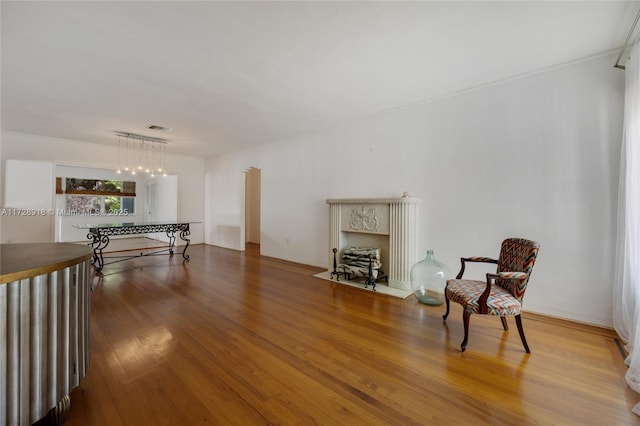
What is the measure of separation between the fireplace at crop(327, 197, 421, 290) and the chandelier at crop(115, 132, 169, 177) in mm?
4552

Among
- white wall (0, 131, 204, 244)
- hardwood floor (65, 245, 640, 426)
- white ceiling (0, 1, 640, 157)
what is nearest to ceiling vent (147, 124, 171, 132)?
white ceiling (0, 1, 640, 157)

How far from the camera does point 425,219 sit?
3762 mm

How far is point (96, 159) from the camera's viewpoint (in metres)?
6.16

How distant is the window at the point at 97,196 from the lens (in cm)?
852

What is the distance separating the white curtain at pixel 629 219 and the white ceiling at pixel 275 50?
574 mm

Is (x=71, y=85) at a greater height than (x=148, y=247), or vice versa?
(x=71, y=85)

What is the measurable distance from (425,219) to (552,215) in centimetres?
138

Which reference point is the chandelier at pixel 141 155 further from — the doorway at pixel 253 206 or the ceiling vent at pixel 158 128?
the doorway at pixel 253 206

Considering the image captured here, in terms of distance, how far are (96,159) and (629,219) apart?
9051 millimetres

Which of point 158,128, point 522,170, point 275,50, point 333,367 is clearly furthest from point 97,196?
point 522,170

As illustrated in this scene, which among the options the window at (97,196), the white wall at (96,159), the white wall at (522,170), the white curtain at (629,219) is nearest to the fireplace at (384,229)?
the white wall at (522,170)

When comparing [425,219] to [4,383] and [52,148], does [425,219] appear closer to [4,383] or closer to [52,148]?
[4,383]

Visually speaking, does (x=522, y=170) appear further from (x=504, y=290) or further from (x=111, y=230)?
(x=111, y=230)

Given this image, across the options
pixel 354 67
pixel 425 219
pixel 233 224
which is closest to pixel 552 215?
pixel 425 219
